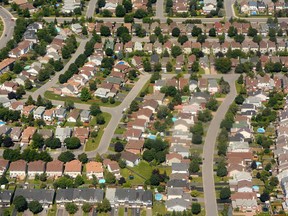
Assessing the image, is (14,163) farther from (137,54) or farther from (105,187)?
(137,54)

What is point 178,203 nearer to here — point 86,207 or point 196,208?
point 196,208

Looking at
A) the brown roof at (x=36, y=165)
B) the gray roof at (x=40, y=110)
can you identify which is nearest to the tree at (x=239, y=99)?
the gray roof at (x=40, y=110)

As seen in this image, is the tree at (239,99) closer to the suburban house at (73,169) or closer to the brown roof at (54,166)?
the suburban house at (73,169)

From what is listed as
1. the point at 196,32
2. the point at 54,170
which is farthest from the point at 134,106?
the point at 196,32

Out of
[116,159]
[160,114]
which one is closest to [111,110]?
[160,114]

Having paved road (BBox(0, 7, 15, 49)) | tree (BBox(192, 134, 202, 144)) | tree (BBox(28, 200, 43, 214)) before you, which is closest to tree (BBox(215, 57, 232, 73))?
tree (BBox(192, 134, 202, 144))
